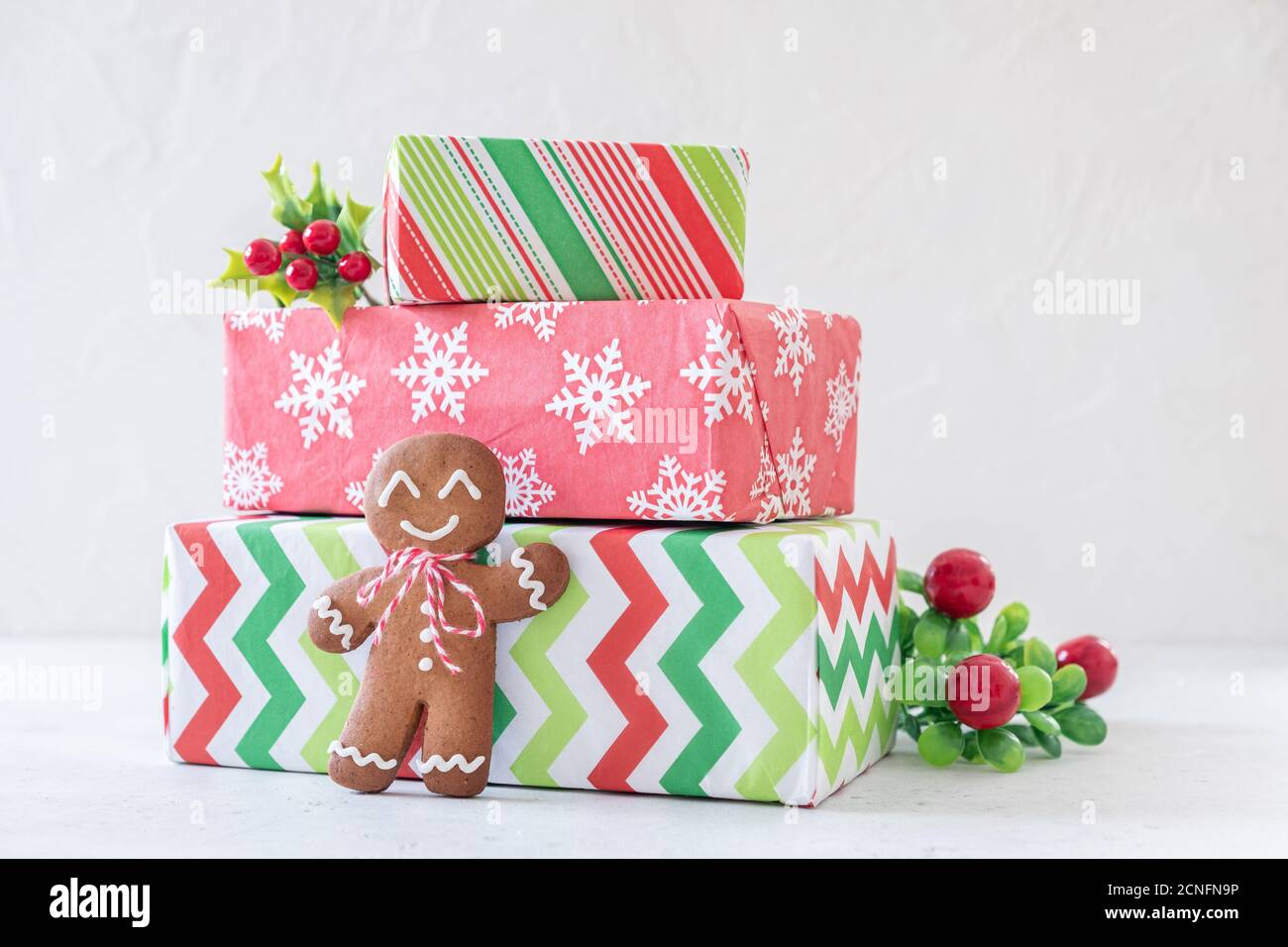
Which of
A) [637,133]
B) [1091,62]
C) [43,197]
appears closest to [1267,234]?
[1091,62]

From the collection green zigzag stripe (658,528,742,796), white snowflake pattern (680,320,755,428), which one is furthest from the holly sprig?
white snowflake pattern (680,320,755,428)

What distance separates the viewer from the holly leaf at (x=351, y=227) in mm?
1454

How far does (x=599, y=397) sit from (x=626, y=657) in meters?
0.24

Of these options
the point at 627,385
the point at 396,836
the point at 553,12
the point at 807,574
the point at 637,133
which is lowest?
the point at 396,836

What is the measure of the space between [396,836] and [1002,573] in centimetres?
163

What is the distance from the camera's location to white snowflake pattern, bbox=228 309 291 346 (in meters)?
1.45

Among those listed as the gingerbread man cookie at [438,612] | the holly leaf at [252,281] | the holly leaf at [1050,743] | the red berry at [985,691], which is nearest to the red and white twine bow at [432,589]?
the gingerbread man cookie at [438,612]

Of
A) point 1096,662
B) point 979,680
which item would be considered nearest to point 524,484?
point 979,680

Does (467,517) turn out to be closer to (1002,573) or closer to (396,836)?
(396,836)

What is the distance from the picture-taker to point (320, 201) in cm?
147

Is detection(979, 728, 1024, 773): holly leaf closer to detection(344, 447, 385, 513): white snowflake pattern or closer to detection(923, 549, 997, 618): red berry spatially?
detection(923, 549, 997, 618): red berry

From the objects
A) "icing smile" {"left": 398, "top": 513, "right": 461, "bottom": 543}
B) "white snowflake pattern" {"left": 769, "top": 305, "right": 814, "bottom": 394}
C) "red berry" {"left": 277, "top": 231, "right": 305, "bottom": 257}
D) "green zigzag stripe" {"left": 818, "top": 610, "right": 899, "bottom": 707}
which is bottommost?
"green zigzag stripe" {"left": 818, "top": 610, "right": 899, "bottom": 707}

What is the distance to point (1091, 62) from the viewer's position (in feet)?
8.03

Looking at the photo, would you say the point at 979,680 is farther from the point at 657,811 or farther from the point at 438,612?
the point at 438,612
